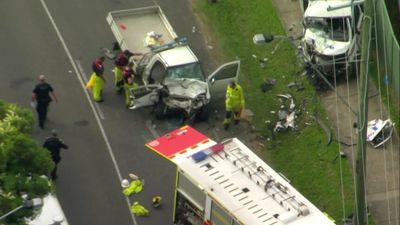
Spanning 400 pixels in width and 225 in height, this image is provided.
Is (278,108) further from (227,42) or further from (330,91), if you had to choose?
(227,42)

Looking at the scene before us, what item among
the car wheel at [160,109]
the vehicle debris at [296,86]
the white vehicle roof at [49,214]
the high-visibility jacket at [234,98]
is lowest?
the vehicle debris at [296,86]

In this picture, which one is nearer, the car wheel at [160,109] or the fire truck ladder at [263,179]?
the fire truck ladder at [263,179]

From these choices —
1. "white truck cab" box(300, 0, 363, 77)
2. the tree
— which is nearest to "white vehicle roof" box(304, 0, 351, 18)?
"white truck cab" box(300, 0, 363, 77)

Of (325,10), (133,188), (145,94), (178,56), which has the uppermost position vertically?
(178,56)

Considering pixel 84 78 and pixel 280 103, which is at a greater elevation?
pixel 84 78

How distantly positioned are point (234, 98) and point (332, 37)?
383 centimetres

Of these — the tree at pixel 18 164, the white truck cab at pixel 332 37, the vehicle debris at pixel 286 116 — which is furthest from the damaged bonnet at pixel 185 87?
the tree at pixel 18 164

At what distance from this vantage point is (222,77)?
92.3 ft

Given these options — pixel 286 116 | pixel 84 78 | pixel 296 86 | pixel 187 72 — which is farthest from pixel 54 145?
pixel 296 86

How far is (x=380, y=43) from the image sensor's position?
28984 mm

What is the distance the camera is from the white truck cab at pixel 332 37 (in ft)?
94.4

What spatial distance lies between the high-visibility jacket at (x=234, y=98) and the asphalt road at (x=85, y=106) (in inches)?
67.6

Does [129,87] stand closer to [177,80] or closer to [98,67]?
[98,67]

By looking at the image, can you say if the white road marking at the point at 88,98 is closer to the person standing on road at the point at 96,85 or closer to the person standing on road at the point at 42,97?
the person standing on road at the point at 96,85
